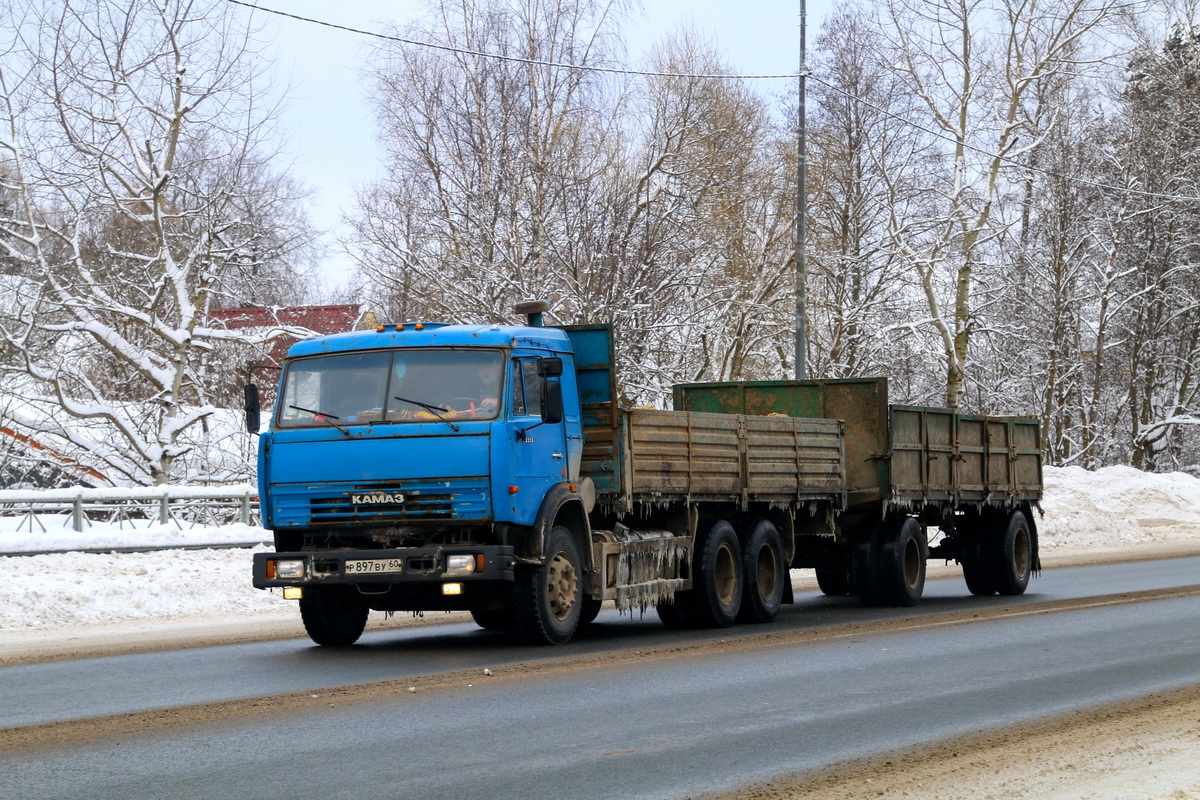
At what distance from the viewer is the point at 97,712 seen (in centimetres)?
877

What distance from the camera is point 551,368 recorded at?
1217 centimetres

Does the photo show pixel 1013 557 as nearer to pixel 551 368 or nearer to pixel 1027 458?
pixel 1027 458

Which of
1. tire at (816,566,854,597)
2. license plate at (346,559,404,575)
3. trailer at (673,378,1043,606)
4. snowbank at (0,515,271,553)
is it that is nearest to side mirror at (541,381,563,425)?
license plate at (346,559,404,575)

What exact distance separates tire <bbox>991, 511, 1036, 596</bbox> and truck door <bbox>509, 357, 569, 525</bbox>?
9.09 metres

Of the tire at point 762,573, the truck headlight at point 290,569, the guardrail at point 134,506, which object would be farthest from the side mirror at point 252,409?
the guardrail at point 134,506

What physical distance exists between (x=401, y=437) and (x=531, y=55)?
2137cm

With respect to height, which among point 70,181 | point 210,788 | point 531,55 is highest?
point 531,55

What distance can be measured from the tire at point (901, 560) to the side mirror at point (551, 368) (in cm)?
676

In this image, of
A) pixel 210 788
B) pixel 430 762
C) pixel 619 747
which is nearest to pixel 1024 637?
pixel 619 747

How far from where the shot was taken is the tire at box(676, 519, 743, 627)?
Result: 1463 centimetres

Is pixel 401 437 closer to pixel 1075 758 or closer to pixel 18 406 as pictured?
pixel 1075 758

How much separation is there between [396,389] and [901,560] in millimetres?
7838

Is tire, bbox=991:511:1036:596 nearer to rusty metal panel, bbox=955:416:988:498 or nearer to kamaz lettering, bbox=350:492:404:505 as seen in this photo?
rusty metal panel, bbox=955:416:988:498

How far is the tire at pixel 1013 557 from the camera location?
768 inches
